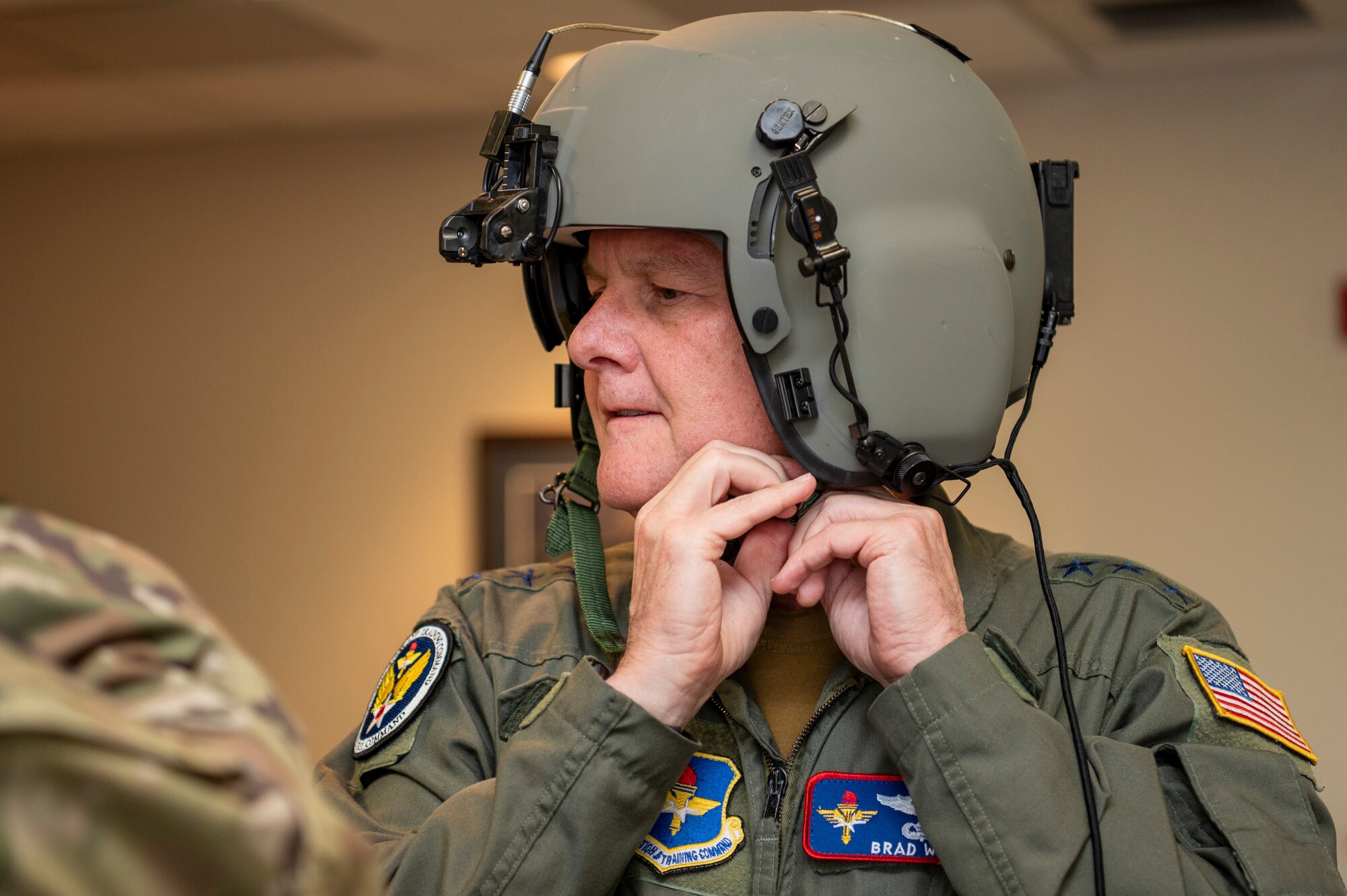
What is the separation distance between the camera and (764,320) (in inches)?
46.5

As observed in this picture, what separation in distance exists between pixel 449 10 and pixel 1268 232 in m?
1.93

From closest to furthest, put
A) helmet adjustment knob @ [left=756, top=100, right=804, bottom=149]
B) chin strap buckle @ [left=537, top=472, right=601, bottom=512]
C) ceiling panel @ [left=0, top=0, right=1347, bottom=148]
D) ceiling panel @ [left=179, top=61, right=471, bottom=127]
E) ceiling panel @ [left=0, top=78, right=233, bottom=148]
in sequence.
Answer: helmet adjustment knob @ [left=756, top=100, right=804, bottom=149], chin strap buckle @ [left=537, top=472, right=601, bottom=512], ceiling panel @ [left=0, top=0, right=1347, bottom=148], ceiling panel @ [left=179, top=61, right=471, bottom=127], ceiling panel @ [left=0, top=78, right=233, bottom=148]

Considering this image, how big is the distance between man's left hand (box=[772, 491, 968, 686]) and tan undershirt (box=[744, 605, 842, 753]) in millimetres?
90

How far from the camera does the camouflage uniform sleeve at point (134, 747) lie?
32 cm

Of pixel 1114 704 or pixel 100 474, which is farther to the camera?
pixel 100 474

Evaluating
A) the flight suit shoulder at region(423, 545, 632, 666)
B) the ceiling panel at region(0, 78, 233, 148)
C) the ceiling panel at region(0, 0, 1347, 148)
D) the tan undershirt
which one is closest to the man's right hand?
the tan undershirt

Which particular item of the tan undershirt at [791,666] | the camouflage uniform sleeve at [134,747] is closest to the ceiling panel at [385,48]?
the tan undershirt at [791,666]

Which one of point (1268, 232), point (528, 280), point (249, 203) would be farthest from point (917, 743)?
point (249, 203)

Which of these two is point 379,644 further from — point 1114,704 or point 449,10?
point 1114,704

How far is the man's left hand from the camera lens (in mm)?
1107

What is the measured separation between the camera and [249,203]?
3814mm

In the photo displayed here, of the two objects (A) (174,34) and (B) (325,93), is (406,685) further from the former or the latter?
(B) (325,93)

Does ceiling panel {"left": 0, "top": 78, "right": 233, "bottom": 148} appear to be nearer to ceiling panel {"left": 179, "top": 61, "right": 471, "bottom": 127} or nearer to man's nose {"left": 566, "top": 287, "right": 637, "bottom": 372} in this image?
ceiling panel {"left": 179, "top": 61, "right": 471, "bottom": 127}

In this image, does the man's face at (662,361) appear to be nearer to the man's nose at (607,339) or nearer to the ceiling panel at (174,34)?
the man's nose at (607,339)
